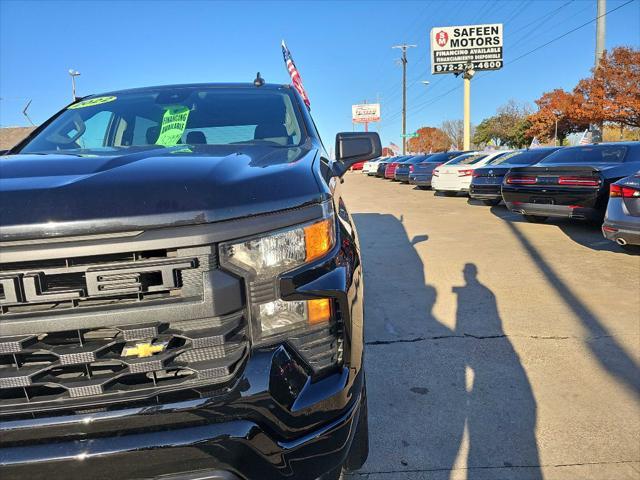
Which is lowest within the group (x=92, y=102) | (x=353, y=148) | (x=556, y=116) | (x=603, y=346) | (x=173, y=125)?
(x=603, y=346)

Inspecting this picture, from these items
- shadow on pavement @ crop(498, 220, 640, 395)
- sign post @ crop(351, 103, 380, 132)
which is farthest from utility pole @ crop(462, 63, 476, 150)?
sign post @ crop(351, 103, 380, 132)

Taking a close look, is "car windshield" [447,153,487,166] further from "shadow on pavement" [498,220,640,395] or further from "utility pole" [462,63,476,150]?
"utility pole" [462,63,476,150]

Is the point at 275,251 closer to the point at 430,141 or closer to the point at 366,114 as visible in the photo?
the point at 366,114

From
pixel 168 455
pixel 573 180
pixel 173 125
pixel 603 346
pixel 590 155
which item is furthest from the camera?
pixel 590 155

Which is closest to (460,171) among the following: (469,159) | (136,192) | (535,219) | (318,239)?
(469,159)

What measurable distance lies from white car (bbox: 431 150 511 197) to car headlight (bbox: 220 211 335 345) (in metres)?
14.5

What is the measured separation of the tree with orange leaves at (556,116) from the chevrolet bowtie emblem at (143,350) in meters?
37.7

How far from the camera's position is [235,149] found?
6.96 ft

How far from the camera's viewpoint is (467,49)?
35500 millimetres

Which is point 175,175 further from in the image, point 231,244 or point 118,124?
point 118,124

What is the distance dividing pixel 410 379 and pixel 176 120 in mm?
2317

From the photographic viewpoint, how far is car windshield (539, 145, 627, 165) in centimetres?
823

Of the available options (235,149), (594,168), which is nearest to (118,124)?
(235,149)

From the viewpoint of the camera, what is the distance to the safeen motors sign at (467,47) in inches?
1387
